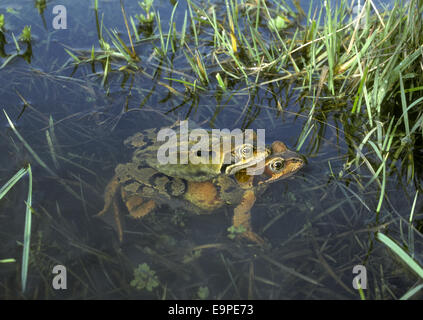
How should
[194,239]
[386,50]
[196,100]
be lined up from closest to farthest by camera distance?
[194,239] → [386,50] → [196,100]

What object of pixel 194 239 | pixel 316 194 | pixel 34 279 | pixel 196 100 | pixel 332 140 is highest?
pixel 196 100

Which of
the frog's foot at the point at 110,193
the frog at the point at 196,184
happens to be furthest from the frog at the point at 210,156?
the frog's foot at the point at 110,193

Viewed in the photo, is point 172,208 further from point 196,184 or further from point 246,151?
point 246,151

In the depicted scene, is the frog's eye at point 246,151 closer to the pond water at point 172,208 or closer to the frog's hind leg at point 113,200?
the pond water at point 172,208

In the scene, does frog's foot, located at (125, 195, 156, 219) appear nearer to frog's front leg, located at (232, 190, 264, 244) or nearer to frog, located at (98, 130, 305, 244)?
frog, located at (98, 130, 305, 244)

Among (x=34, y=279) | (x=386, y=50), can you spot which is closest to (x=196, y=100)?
(x=386, y=50)

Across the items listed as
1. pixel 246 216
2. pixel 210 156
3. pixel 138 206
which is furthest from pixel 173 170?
pixel 246 216
